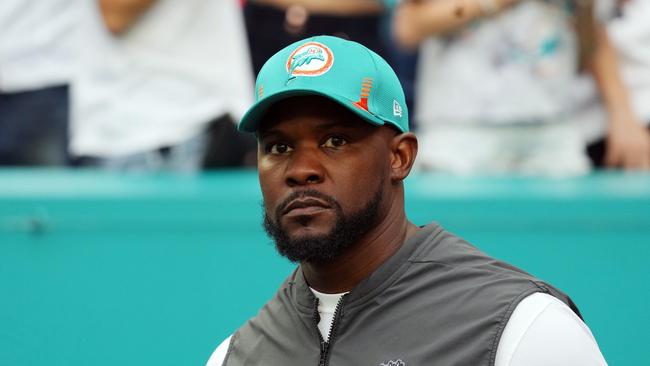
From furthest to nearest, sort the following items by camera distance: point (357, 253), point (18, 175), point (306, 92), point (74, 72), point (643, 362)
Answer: point (74, 72), point (18, 175), point (643, 362), point (357, 253), point (306, 92)

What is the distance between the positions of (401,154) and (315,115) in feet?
0.62

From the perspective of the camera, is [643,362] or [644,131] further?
[644,131]

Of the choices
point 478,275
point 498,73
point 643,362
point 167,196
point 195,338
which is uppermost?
point 498,73

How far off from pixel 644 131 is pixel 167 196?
A: 1.75 m

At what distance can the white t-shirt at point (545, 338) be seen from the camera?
170 cm

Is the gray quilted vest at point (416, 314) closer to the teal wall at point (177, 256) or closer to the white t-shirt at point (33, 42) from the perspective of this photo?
the teal wall at point (177, 256)

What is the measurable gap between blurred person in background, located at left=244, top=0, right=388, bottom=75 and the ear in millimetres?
1985

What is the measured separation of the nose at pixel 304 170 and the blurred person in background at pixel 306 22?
6.70 ft

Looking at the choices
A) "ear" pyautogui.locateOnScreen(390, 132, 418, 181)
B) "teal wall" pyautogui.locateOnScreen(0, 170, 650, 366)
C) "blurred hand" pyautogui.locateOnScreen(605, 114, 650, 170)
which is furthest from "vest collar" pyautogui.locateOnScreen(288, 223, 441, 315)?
"blurred hand" pyautogui.locateOnScreen(605, 114, 650, 170)

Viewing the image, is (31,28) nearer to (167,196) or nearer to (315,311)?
(167,196)

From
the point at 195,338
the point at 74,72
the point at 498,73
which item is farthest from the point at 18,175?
the point at 498,73

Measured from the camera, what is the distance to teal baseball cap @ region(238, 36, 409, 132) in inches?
71.9

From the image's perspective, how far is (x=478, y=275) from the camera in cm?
188

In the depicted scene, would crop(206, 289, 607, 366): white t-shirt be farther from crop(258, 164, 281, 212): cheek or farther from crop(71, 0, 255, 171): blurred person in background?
crop(71, 0, 255, 171): blurred person in background
